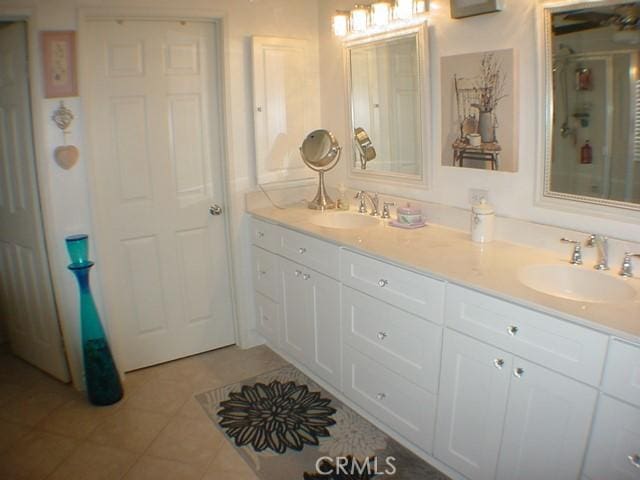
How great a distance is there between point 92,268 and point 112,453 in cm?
98

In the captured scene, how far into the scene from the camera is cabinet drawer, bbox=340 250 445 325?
187 cm

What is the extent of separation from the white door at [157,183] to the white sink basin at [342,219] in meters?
0.65

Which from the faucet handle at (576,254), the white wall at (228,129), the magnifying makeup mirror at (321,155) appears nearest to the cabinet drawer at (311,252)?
the magnifying makeup mirror at (321,155)

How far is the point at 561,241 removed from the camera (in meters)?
1.95

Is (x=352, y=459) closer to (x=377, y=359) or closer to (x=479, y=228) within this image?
(x=377, y=359)

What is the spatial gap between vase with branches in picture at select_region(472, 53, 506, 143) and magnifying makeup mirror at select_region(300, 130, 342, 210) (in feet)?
3.18

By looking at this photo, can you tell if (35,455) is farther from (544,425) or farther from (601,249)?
(601,249)

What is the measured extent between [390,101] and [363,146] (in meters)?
0.34

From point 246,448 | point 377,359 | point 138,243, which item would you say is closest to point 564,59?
point 377,359

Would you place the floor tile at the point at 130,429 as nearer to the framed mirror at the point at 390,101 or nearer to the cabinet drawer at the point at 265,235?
the cabinet drawer at the point at 265,235

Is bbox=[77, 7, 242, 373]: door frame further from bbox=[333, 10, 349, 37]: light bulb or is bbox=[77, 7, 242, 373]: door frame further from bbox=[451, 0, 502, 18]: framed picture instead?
bbox=[451, 0, 502, 18]: framed picture

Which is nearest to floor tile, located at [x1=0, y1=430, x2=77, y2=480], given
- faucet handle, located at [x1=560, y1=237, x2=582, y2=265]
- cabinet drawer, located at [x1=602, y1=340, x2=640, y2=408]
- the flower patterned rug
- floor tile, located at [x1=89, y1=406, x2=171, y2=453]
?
floor tile, located at [x1=89, y1=406, x2=171, y2=453]

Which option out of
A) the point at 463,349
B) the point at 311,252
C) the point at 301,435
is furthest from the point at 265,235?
the point at 463,349

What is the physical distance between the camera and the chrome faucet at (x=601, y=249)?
5.91 feet
